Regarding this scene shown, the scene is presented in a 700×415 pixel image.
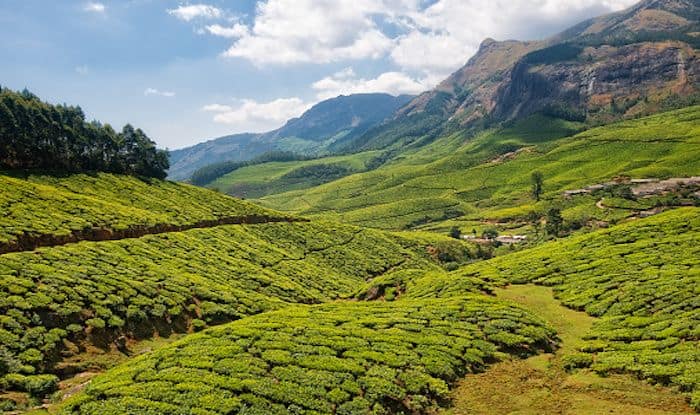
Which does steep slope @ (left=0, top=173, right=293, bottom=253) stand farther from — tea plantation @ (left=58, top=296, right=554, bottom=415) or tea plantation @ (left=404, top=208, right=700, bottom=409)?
tea plantation @ (left=404, top=208, right=700, bottom=409)

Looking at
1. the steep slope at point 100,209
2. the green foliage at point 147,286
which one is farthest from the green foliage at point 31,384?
the steep slope at point 100,209

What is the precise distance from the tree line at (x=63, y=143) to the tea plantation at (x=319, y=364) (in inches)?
3220

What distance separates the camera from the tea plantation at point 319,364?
25.3 m

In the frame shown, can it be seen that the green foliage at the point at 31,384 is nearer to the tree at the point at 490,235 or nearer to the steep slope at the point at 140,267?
the steep slope at the point at 140,267

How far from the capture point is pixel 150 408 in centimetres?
2364

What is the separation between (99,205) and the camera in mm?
75625

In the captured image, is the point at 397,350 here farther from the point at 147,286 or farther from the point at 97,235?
the point at 97,235

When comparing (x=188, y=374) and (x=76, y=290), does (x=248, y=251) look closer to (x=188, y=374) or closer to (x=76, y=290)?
(x=76, y=290)

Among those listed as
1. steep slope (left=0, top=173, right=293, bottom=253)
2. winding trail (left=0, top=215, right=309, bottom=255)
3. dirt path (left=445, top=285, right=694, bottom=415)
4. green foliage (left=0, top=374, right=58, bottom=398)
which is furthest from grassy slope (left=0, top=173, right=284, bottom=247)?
dirt path (left=445, top=285, right=694, bottom=415)

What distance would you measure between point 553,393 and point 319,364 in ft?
50.9

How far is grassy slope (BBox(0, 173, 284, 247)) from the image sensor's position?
59.7 meters

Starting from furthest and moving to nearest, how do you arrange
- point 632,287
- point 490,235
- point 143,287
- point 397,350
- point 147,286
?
point 490,235
point 147,286
point 143,287
point 632,287
point 397,350

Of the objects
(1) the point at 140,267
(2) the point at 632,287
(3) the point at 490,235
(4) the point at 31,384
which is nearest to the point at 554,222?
(3) the point at 490,235

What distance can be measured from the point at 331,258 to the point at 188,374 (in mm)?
73226
